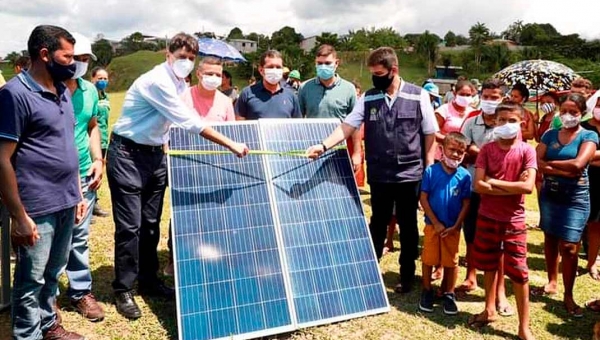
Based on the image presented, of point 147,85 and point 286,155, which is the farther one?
point 286,155

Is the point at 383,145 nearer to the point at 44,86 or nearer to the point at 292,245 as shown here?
the point at 292,245

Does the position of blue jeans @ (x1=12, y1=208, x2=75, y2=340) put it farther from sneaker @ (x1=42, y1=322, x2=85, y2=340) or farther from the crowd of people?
sneaker @ (x1=42, y1=322, x2=85, y2=340)

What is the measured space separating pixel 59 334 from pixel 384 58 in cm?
356

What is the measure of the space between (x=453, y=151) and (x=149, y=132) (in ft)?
8.83

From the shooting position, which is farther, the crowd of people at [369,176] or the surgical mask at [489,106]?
the surgical mask at [489,106]

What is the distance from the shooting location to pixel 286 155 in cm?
454

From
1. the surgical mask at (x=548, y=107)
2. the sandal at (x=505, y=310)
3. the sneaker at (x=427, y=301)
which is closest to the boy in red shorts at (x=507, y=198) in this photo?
the sandal at (x=505, y=310)

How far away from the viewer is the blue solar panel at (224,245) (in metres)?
3.77

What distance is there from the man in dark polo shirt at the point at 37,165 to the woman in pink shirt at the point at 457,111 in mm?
3933

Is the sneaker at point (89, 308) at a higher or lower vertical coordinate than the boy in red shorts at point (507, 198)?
lower

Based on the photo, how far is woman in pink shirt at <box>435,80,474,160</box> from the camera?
5652 millimetres

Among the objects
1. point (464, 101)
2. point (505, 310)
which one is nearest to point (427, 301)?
point (505, 310)

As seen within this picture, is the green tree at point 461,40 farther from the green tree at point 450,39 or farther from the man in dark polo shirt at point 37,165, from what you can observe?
the man in dark polo shirt at point 37,165

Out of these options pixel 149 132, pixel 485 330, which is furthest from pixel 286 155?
pixel 485 330
